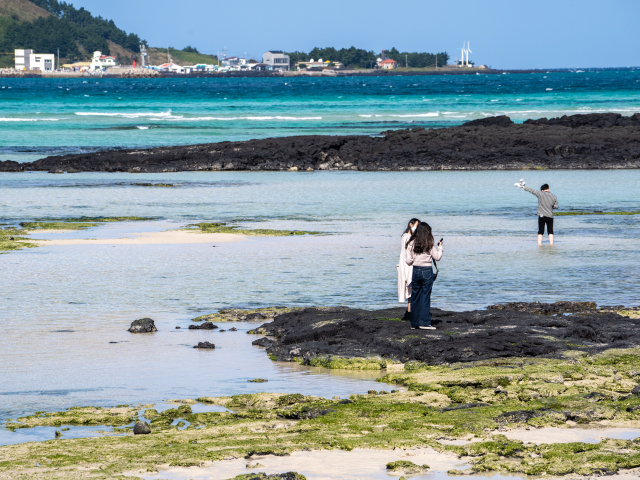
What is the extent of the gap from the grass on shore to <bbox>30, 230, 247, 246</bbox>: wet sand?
10811 mm

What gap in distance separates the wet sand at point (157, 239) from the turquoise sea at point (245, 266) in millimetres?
591

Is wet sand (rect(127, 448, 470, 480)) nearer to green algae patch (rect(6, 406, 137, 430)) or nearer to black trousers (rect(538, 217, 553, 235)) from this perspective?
green algae patch (rect(6, 406, 137, 430))

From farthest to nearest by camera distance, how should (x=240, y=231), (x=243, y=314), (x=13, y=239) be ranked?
(x=240, y=231)
(x=13, y=239)
(x=243, y=314)

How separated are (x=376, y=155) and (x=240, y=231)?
63.8 feet

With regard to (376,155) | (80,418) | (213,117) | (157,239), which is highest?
(213,117)

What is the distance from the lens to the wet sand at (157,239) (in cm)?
1948

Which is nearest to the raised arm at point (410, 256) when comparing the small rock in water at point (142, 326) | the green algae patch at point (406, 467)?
the small rock in water at point (142, 326)

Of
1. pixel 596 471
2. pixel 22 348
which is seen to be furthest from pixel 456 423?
pixel 22 348

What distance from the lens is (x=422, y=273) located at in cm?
1085

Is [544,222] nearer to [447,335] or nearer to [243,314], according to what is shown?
[243,314]

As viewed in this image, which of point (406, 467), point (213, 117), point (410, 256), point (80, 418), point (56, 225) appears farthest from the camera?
point (213, 117)

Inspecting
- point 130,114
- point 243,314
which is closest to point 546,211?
point 243,314

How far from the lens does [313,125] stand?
62875mm

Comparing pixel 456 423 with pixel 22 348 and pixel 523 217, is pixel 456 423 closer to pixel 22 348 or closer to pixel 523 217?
pixel 22 348
